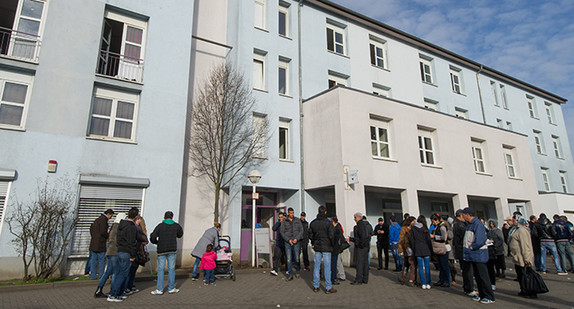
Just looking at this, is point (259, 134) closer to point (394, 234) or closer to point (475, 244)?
point (394, 234)

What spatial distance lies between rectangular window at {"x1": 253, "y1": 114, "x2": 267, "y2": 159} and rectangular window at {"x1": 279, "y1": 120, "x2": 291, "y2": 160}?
1.06 metres

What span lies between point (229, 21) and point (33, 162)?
11043 millimetres

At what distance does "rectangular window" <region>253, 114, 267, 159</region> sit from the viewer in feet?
49.2

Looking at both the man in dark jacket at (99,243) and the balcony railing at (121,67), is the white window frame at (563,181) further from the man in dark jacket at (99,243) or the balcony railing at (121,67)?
the man in dark jacket at (99,243)

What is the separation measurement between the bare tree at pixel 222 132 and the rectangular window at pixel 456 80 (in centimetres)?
1665

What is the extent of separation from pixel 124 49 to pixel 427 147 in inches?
581

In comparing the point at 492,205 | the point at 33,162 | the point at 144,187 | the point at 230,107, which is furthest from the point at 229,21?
the point at 492,205

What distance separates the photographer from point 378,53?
21.2m

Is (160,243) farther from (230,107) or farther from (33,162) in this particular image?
(230,107)

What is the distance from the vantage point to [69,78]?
12.1 meters

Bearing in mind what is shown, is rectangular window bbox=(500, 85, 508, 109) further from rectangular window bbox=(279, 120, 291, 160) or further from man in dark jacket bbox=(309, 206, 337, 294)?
man in dark jacket bbox=(309, 206, 337, 294)

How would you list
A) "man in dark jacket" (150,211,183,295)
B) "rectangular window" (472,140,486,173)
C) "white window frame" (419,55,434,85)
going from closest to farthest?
"man in dark jacket" (150,211,183,295)
"rectangular window" (472,140,486,173)
"white window frame" (419,55,434,85)

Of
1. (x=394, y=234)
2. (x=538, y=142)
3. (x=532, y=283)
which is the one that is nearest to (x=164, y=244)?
(x=394, y=234)

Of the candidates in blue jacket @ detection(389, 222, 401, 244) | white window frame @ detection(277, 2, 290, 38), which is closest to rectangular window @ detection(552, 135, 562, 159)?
blue jacket @ detection(389, 222, 401, 244)
